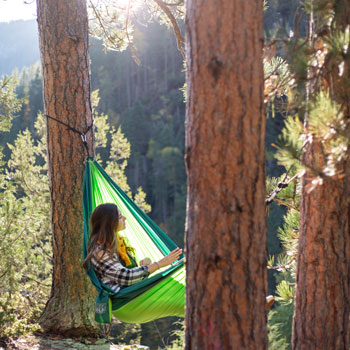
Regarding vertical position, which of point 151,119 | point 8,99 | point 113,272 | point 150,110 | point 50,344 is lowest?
point 50,344

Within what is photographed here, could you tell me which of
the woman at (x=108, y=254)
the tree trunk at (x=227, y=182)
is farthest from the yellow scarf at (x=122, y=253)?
the tree trunk at (x=227, y=182)

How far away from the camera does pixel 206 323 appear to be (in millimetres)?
1221

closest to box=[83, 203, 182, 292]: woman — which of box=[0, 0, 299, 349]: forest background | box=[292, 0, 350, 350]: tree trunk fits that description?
box=[292, 0, 350, 350]: tree trunk

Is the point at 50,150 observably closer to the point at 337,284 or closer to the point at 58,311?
the point at 58,311

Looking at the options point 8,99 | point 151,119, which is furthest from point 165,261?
point 151,119

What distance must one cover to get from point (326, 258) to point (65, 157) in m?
1.40

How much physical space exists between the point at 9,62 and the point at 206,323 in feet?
324

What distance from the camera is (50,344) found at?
215 centimetres

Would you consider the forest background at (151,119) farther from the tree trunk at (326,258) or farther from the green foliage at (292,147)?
the green foliage at (292,147)

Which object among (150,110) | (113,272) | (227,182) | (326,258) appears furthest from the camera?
(150,110)

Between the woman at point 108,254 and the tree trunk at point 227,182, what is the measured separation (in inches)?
22.6

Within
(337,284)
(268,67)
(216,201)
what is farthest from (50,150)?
(337,284)

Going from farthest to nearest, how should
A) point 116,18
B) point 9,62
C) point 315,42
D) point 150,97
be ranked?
1. point 9,62
2. point 150,97
3. point 116,18
4. point 315,42

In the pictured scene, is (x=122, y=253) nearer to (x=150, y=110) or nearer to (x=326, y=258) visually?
(x=326, y=258)
